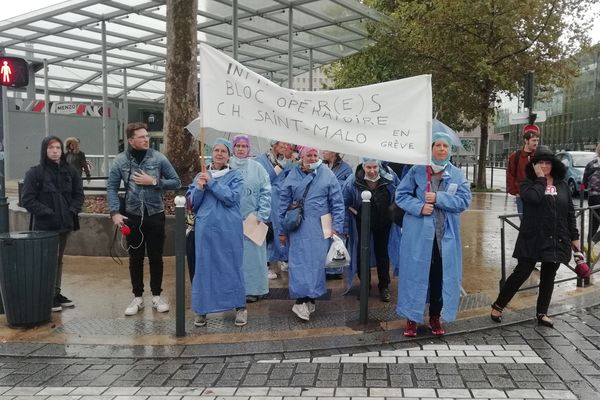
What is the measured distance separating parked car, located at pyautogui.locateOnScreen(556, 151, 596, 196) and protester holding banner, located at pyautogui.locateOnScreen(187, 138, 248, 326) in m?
16.0

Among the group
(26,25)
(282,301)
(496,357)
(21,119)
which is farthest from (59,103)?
(496,357)

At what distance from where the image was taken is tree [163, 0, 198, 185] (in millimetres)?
9289

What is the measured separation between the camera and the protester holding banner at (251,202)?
18.5ft

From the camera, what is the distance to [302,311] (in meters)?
5.32

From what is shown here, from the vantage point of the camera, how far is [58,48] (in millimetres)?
17078

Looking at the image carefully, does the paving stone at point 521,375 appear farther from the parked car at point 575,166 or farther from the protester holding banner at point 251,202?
the parked car at point 575,166

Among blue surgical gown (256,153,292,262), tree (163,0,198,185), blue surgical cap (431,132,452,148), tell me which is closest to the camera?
blue surgical cap (431,132,452,148)

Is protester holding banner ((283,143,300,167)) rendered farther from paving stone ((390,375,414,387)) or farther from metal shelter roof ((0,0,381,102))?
metal shelter roof ((0,0,381,102))

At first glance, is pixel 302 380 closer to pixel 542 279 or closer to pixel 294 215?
pixel 294 215

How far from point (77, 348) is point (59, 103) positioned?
70.1 feet

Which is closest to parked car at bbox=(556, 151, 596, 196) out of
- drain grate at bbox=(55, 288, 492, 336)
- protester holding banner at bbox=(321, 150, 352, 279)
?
protester holding banner at bbox=(321, 150, 352, 279)

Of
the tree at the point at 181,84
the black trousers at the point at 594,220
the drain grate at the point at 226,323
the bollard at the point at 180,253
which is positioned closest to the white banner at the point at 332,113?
the bollard at the point at 180,253

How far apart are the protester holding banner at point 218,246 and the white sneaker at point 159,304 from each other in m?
0.67

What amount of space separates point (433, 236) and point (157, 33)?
1283 centimetres
